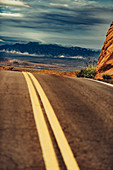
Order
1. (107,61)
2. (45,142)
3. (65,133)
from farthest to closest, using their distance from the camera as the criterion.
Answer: (107,61), (65,133), (45,142)

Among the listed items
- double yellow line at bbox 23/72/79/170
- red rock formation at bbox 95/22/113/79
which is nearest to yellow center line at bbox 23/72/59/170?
double yellow line at bbox 23/72/79/170

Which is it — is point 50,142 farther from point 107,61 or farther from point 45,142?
point 107,61

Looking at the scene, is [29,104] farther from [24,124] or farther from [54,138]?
[54,138]

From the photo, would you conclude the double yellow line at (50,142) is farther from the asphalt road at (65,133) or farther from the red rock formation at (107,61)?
the red rock formation at (107,61)

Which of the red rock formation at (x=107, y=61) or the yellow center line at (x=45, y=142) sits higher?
the red rock formation at (x=107, y=61)

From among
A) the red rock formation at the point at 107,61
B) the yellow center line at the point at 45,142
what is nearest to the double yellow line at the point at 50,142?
the yellow center line at the point at 45,142

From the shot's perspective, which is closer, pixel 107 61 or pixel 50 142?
pixel 50 142

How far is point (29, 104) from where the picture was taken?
5195mm

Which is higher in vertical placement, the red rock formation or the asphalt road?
the red rock formation

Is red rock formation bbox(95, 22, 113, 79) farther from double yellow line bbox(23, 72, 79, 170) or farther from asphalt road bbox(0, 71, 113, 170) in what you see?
double yellow line bbox(23, 72, 79, 170)

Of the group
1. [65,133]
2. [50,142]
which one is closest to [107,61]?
[65,133]

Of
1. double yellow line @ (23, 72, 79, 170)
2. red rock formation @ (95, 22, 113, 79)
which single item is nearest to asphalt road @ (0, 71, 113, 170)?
double yellow line @ (23, 72, 79, 170)

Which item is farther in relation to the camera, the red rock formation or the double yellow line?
the red rock formation

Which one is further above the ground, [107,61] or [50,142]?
[107,61]
